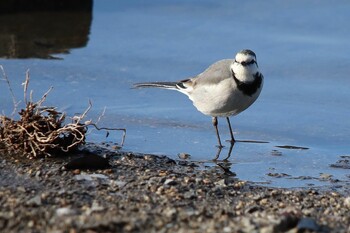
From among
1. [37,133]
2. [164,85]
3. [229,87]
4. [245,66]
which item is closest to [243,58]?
[245,66]

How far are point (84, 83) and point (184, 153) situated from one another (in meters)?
2.50

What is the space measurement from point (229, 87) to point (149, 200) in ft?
8.63

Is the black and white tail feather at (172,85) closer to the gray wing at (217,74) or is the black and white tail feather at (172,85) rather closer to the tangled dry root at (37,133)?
the gray wing at (217,74)

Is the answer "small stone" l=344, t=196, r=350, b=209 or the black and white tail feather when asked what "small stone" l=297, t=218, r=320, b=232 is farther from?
the black and white tail feather

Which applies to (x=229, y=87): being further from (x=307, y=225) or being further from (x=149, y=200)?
(x=307, y=225)

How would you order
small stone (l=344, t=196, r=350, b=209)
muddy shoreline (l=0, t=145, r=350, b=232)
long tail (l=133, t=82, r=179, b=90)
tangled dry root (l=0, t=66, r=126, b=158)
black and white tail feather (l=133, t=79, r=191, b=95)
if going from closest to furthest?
1. muddy shoreline (l=0, t=145, r=350, b=232)
2. small stone (l=344, t=196, r=350, b=209)
3. tangled dry root (l=0, t=66, r=126, b=158)
4. black and white tail feather (l=133, t=79, r=191, b=95)
5. long tail (l=133, t=82, r=179, b=90)

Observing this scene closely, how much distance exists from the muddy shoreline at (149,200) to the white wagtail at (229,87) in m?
1.04

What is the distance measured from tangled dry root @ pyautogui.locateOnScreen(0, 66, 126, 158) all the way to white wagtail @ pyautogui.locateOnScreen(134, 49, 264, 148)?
175 centimetres

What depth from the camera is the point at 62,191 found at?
656cm

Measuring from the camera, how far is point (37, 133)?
7543mm

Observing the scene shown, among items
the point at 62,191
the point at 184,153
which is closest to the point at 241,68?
the point at 184,153

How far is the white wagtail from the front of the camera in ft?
28.8

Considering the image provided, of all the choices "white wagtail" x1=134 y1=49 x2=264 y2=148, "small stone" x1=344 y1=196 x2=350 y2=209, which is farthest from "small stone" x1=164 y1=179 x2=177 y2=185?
"white wagtail" x1=134 y1=49 x2=264 y2=148

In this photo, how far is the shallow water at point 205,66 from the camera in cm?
869
